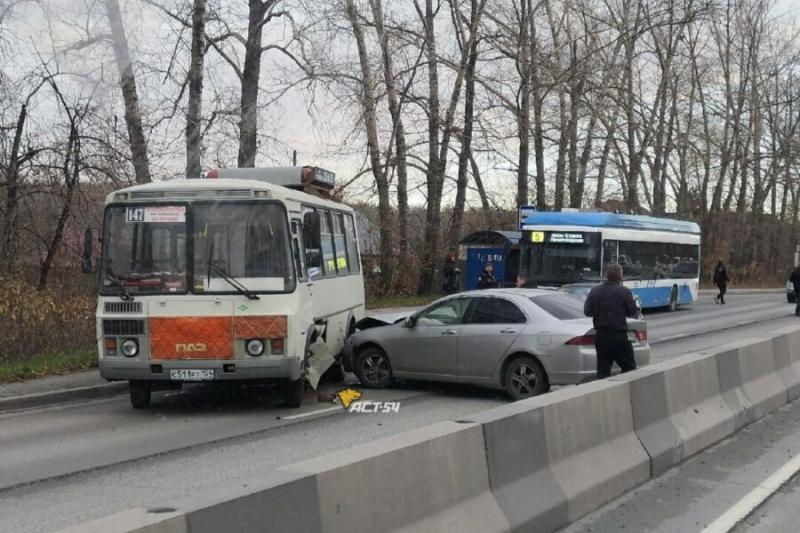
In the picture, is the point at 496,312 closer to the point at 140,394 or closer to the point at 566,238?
the point at 140,394

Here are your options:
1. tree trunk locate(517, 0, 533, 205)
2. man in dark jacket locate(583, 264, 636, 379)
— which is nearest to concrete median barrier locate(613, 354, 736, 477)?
man in dark jacket locate(583, 264, 636, 379)

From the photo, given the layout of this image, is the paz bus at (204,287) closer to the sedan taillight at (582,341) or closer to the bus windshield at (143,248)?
the bus windshield at (143,248)

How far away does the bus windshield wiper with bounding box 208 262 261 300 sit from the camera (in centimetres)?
1004

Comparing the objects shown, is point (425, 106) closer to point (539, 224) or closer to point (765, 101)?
point (539, 224)

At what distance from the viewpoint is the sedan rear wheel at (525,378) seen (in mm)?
10898

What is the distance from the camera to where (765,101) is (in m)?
58.2

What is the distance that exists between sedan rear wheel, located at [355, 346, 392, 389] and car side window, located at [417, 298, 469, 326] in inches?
33.3

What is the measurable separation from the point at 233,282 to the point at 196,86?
915 centimetres

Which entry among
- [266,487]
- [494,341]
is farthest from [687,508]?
[494,341]

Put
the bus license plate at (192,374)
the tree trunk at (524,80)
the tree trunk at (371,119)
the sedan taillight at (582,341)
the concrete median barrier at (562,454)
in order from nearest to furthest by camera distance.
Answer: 1. the concrete median barrier at (562,454)
2. the bus license plate at (192,374)
3. the sedan taillight at (582,341)
4. the tree trunk at (371,119)
5. the tree trunk at (524,80)

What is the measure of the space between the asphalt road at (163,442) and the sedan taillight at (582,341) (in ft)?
4.33

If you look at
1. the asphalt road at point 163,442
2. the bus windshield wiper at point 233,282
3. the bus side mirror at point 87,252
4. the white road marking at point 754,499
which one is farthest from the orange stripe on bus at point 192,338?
the white road marking at point 754,499

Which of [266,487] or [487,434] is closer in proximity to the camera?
[266,487]

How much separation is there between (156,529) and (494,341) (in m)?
8.43
